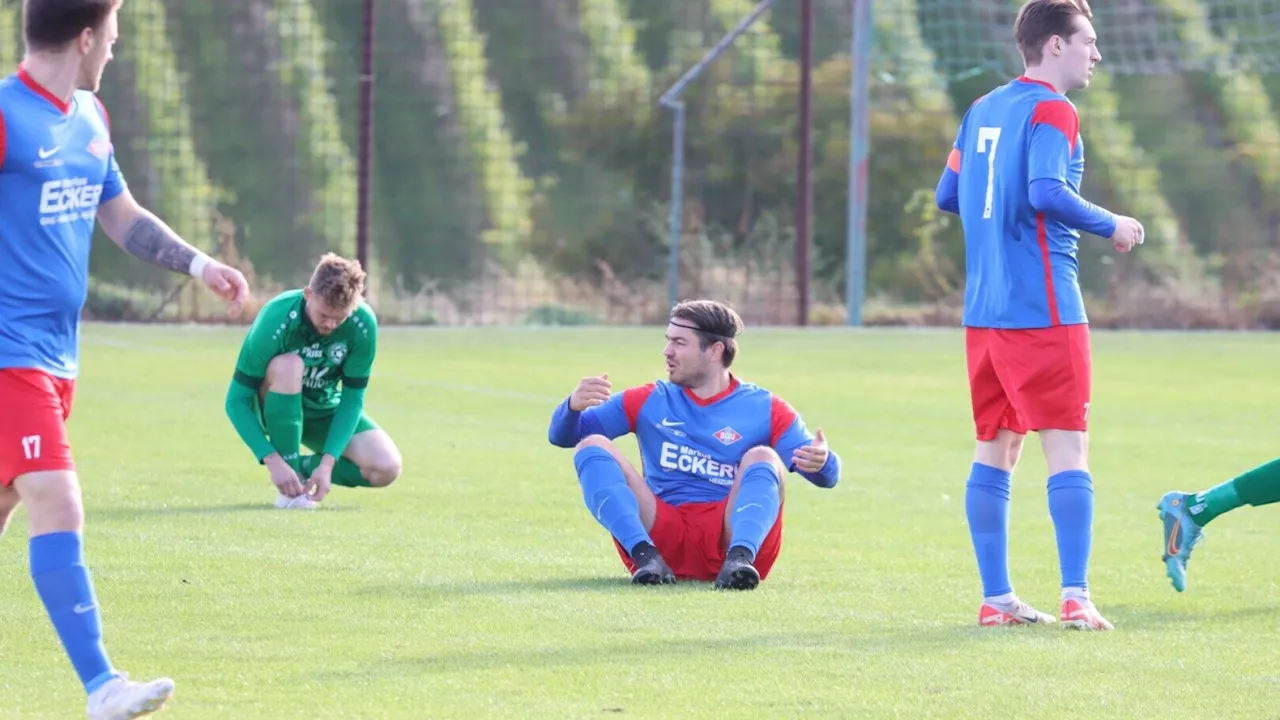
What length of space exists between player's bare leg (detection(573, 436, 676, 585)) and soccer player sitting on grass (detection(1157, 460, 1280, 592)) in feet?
5.45

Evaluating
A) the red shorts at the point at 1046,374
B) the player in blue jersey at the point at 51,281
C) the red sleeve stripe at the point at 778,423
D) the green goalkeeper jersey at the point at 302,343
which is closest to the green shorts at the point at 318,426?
the green goalkeeper jersey at the point at 302,343

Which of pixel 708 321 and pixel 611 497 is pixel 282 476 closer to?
pixel 611 497

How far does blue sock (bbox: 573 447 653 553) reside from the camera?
713cm

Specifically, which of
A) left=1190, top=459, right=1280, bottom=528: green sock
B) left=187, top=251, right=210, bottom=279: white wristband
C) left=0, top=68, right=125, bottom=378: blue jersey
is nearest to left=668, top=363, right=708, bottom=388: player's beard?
left=1190, top=459, right=1280, bottom=528: green sock

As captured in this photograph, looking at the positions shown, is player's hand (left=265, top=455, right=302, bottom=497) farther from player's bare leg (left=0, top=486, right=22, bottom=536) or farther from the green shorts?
player's bare leg (left=0, top=486, right=22, bottom=536)

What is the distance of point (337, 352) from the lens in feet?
30.0

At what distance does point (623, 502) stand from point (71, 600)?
2.59 meters

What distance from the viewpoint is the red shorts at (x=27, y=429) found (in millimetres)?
4902

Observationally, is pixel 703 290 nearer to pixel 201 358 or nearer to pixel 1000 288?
pixel 201 358

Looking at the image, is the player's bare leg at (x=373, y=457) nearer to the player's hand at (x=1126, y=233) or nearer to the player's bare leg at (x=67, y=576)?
the player's hand at (x=1126, y=233)

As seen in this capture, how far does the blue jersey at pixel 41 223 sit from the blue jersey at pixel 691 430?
8.12ft

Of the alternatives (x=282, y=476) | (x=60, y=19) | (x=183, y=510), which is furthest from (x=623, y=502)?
(x=60, y=19)

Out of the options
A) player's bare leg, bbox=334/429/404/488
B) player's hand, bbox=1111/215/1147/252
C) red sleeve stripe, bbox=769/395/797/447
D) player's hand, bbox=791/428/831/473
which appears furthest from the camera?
player's bare leg, bbox=334/429/404/488

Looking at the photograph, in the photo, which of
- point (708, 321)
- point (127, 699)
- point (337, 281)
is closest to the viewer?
point (127, 699)
